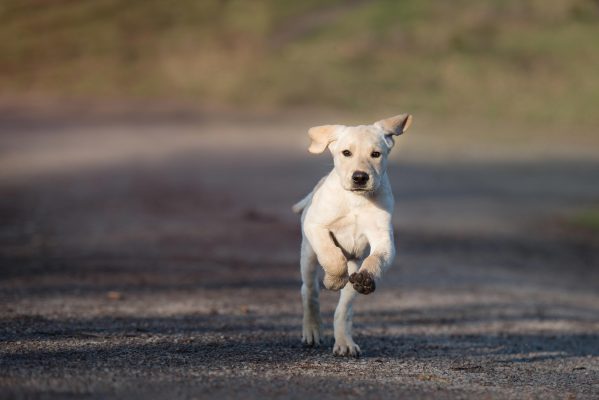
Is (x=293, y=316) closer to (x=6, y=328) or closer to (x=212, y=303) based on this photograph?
(x=212, y=303)

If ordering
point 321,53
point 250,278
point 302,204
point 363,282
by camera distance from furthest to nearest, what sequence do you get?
point 321,53, point 250,278, point 302,204, point 363,282

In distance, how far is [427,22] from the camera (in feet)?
155

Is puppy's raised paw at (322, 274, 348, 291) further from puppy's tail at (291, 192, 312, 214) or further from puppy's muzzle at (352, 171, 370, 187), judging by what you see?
puppy's tail at (291, 192, 312, 214)

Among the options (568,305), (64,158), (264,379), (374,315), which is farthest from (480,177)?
(264,379)

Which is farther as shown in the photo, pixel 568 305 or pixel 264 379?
pixel 568 305

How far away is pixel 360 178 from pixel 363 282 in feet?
2.85

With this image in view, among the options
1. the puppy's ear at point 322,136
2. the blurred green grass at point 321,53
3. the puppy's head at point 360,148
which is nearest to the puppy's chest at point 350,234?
the puppy's head at point 360,148

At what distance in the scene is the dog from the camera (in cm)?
806

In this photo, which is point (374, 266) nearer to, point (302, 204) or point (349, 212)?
point (349, 212)

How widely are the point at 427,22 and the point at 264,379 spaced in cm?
4154

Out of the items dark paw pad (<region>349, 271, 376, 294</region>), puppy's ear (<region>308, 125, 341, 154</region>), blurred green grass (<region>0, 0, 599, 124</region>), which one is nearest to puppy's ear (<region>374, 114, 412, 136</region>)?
puppy's ear (<region>308, 125, 341, 154</region>)

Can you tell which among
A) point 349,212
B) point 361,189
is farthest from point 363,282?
point 349,212

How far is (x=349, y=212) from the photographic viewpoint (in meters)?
8.34

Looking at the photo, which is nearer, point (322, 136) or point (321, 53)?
point (322, 136)
